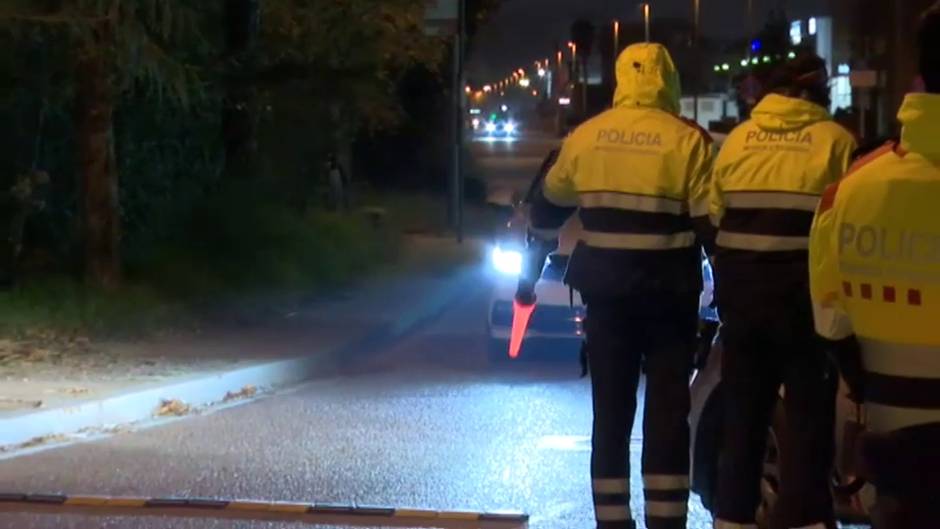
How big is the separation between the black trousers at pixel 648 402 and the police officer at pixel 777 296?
328 millimetres

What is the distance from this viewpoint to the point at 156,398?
36.6 feet

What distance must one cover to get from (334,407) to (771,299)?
6.16m

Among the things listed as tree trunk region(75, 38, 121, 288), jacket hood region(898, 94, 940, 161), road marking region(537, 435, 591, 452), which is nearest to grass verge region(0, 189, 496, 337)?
tree trunk region(75, 38, 121, 288)

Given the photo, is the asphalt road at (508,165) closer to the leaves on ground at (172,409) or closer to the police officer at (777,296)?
the leaves on ground at (172,409)

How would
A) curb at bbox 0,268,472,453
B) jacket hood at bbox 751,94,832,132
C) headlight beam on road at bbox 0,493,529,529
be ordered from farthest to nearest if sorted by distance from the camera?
curb at bbox 0,268,472,453 < headlight beam on road at bbox 0,493,529,529 < jacket hood at bbox 751,94,832,132

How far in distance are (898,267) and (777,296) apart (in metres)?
1.75

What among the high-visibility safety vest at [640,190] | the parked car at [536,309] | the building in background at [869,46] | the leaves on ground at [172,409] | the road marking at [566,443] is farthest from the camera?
the building in background at [869,46]

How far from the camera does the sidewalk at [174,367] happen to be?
1039 centimetres

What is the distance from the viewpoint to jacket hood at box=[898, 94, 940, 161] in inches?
143

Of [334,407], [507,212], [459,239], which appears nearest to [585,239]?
[334,407]

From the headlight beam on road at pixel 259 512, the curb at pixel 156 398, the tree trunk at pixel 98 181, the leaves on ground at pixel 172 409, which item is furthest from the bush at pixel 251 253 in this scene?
the headlight beam on road at pixel 259 512

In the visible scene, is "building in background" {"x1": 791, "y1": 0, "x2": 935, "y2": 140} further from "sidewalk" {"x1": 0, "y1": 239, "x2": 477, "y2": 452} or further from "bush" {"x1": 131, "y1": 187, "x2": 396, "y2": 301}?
"sidewalk" {"x1": 0, "y1": 239, "x2": 477, "y2": 452}

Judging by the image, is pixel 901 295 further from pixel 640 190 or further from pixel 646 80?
pixel 646 80

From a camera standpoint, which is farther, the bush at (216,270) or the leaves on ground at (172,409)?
the bush at (216,270)
